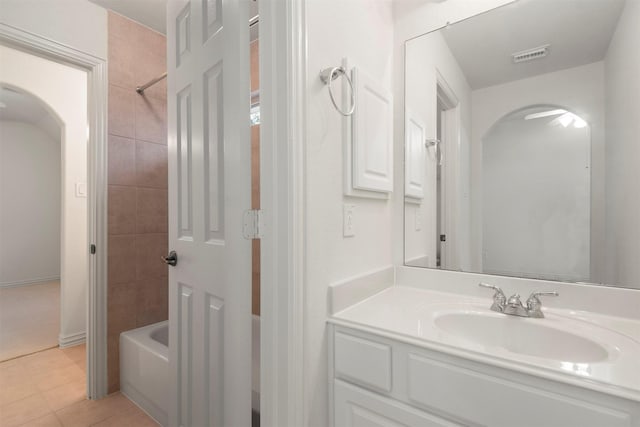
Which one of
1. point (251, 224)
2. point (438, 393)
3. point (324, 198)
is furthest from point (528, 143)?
point (251, 224)

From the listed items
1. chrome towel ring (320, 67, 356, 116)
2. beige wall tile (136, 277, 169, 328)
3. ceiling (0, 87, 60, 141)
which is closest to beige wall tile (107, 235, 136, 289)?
beige wall tile (136, 277, 169, 328)

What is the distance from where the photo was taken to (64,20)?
180cm

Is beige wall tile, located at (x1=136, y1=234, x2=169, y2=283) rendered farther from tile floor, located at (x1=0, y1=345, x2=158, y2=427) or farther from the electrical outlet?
the electrical outlet

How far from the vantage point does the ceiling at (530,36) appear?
3.65 ft

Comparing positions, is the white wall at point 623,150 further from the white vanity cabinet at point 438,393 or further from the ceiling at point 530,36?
the white vanity cabinet at point 438,393

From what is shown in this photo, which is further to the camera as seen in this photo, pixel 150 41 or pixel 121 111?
pixel 150 41

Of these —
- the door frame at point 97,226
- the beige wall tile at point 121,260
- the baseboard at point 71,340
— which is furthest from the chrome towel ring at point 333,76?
the baseboard at point 71,340

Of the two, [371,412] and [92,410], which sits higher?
[371,412]

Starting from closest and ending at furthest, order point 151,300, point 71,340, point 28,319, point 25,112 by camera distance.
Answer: point 151,300 → point 71,340 → point 28,319 → point 25,112

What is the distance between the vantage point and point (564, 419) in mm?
669

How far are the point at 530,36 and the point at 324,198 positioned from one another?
1062 mm

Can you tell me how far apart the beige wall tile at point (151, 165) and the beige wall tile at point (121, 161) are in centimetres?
3

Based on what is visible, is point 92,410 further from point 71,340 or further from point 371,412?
point 371,412

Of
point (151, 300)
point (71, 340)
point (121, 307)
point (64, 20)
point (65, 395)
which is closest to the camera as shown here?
point (64, 20)
